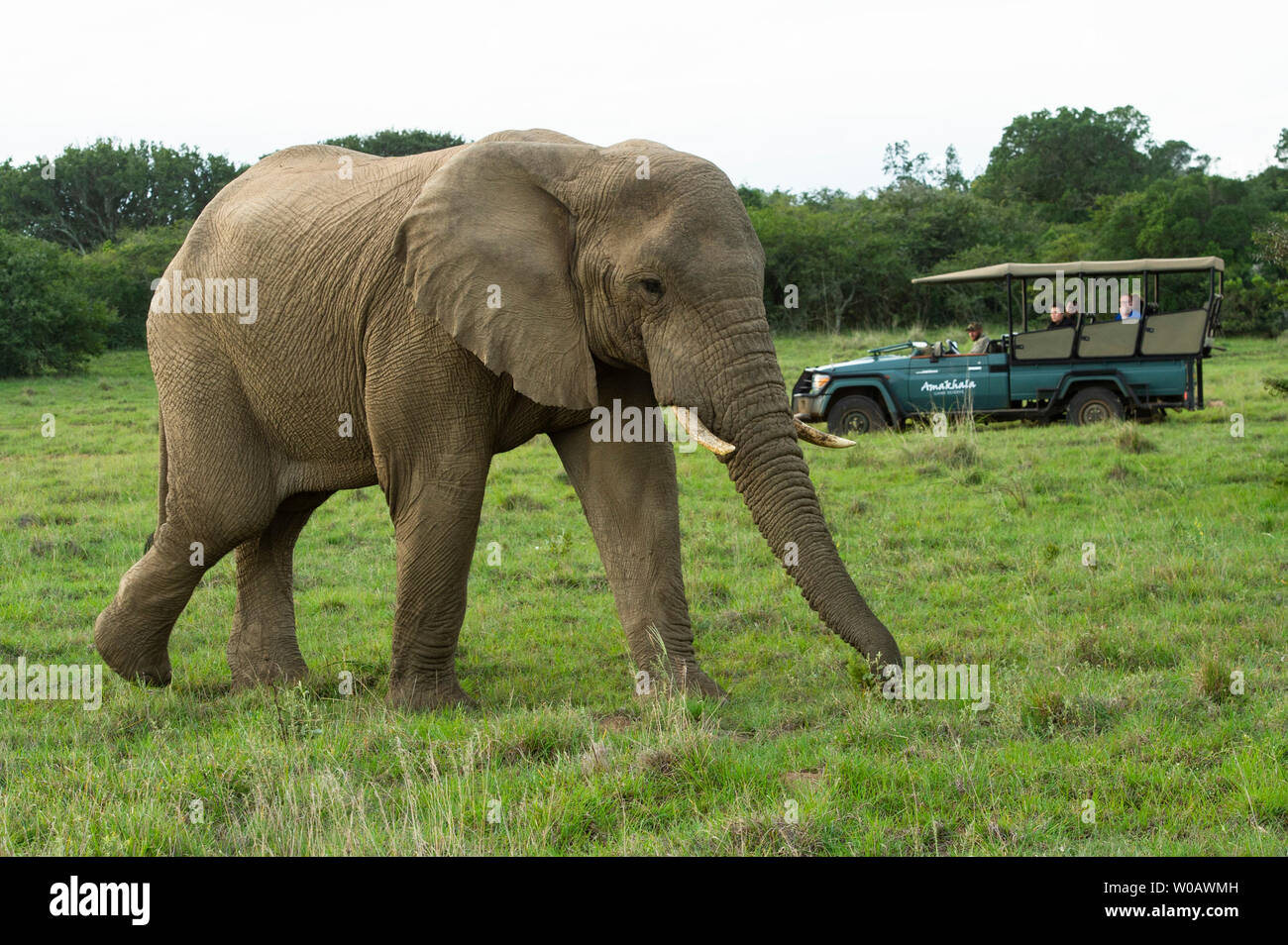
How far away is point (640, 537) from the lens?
22.2 ft

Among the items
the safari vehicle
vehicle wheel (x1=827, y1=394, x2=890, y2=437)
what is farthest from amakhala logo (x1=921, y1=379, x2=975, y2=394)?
vehicle wheel (x1=827, y1=394, x2=890, y2=437)

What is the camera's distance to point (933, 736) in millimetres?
5566

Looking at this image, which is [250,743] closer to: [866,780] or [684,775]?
[684,775]

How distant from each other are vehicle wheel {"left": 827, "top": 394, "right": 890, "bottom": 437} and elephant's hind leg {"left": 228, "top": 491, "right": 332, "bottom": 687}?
427 inches

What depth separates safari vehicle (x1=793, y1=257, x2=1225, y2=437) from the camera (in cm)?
1731

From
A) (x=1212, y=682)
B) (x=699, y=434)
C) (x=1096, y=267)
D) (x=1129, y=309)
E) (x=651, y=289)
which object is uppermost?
(x=1096, y=267)

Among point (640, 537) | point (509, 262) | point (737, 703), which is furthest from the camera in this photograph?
point (640, 537)

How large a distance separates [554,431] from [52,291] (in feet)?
82.4

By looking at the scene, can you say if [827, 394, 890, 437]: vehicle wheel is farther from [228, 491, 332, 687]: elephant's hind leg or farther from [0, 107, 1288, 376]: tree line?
[228, 491, 332, 687]: elephant's hind leg

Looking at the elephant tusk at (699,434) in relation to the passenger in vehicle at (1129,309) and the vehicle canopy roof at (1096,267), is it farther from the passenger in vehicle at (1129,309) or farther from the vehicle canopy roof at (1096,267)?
the passenger in vehicle at (1129,309)

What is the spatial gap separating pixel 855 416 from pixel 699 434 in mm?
12173

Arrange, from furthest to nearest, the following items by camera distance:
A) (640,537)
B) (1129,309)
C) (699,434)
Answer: (1129,309) < (640,537) < (699,434)

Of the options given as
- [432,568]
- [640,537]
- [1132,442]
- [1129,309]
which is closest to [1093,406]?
[1129,309]

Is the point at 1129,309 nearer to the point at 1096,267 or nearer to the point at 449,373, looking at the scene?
the point at 1096,267
